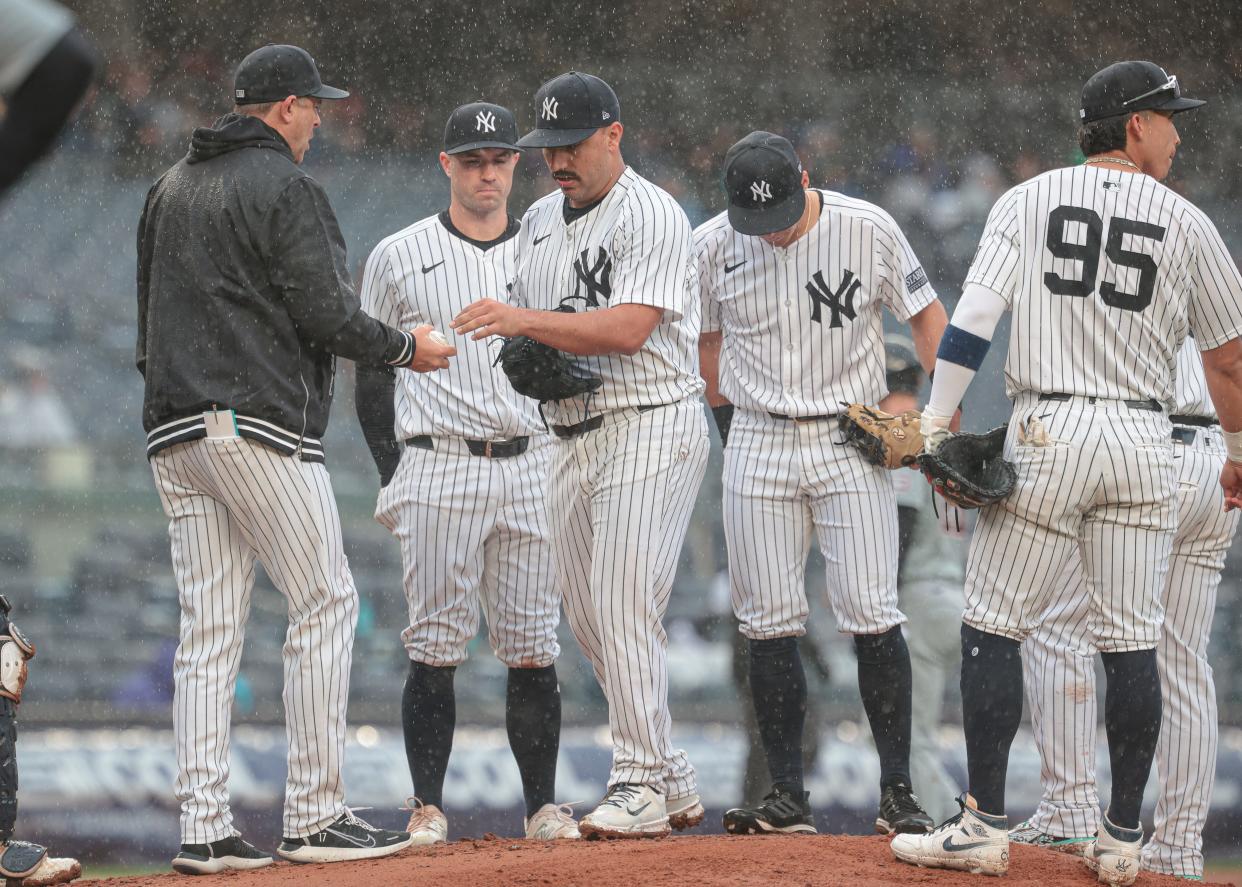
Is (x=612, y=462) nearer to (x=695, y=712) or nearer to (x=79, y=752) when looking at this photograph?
(x=695, y=712)

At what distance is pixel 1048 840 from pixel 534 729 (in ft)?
5.07

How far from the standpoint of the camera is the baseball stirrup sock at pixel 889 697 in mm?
4406

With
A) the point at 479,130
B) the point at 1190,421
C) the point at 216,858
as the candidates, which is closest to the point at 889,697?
the point at 1190,421

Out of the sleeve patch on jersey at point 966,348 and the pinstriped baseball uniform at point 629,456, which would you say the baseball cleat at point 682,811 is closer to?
the pinstriped baseball uniform at point 629,456

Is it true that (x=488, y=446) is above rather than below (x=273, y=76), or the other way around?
below

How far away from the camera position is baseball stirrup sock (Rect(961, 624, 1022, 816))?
3584 mm

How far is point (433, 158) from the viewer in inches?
318

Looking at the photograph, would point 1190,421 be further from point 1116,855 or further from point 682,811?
point 682,811

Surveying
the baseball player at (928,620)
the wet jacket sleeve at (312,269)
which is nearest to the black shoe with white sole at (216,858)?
the wet jacket sleeve at (312,269)

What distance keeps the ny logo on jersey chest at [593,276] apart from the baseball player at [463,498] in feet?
2.05

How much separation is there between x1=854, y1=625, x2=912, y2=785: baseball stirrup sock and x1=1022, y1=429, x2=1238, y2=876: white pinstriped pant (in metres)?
0.43

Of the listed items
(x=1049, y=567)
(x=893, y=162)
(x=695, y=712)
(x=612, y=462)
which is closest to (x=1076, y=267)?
(x=1049, y=567)

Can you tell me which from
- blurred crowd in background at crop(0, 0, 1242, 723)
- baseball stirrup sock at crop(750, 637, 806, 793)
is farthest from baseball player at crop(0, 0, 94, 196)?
blurred crowd in background at crop(0, 0, 1242, 723)

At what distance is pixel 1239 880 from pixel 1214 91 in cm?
419
